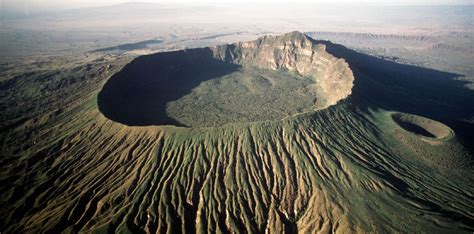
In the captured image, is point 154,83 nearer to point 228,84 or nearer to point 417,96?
point 228,84

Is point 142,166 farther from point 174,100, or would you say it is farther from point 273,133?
point 174,100

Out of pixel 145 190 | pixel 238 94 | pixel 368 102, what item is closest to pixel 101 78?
pixel 238 94

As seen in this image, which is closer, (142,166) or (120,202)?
(120,202)

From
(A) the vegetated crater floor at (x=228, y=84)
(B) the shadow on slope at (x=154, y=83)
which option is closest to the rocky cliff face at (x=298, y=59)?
(A) the vegetated crater floor at (x=228, y=84)

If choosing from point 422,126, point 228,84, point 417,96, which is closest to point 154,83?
point 228,84

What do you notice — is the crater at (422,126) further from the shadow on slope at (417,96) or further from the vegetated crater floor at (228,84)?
the vegetated crater floor at (228,84)

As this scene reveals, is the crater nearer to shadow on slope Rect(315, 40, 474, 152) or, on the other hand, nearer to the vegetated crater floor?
shadow on slope Rect(315, 40, 474, 152)

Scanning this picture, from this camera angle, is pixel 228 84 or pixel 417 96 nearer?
pixel 417 96
